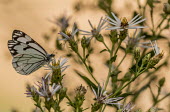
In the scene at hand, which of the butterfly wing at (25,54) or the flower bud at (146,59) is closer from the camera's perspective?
the flower bud at (146,59)

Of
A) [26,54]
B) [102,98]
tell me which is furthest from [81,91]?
[26,54]

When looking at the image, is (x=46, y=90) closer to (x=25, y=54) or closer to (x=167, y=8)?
(x=25, y=54)

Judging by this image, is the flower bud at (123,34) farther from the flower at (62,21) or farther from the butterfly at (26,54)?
the flower at (62,21)

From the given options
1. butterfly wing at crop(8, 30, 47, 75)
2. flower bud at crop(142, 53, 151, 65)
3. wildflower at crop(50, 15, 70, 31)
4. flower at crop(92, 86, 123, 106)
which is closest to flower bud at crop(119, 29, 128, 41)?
flower bud at crop(142, 53, 151, 65)

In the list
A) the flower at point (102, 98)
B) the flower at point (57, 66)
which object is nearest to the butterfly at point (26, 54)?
the flower at point (57, 66)

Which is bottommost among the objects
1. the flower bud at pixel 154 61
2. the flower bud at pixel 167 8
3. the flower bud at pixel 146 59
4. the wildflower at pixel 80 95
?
the wildflower at pixel 80 95

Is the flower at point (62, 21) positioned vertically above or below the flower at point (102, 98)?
above

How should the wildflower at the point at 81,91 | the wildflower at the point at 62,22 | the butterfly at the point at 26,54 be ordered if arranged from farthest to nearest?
the wildflower at the point at 62,22, the butterfly at the point at 26,54, the wildflower at the point at 81,91

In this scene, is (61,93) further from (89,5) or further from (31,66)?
(89,5)

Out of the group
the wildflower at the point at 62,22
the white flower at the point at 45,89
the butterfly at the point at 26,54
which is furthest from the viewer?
the wildflower at the point at 62,22

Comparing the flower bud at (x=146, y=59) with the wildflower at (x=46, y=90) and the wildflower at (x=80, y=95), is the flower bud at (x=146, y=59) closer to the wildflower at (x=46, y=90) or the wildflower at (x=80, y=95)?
the wildflower at (x=80, y=95)
